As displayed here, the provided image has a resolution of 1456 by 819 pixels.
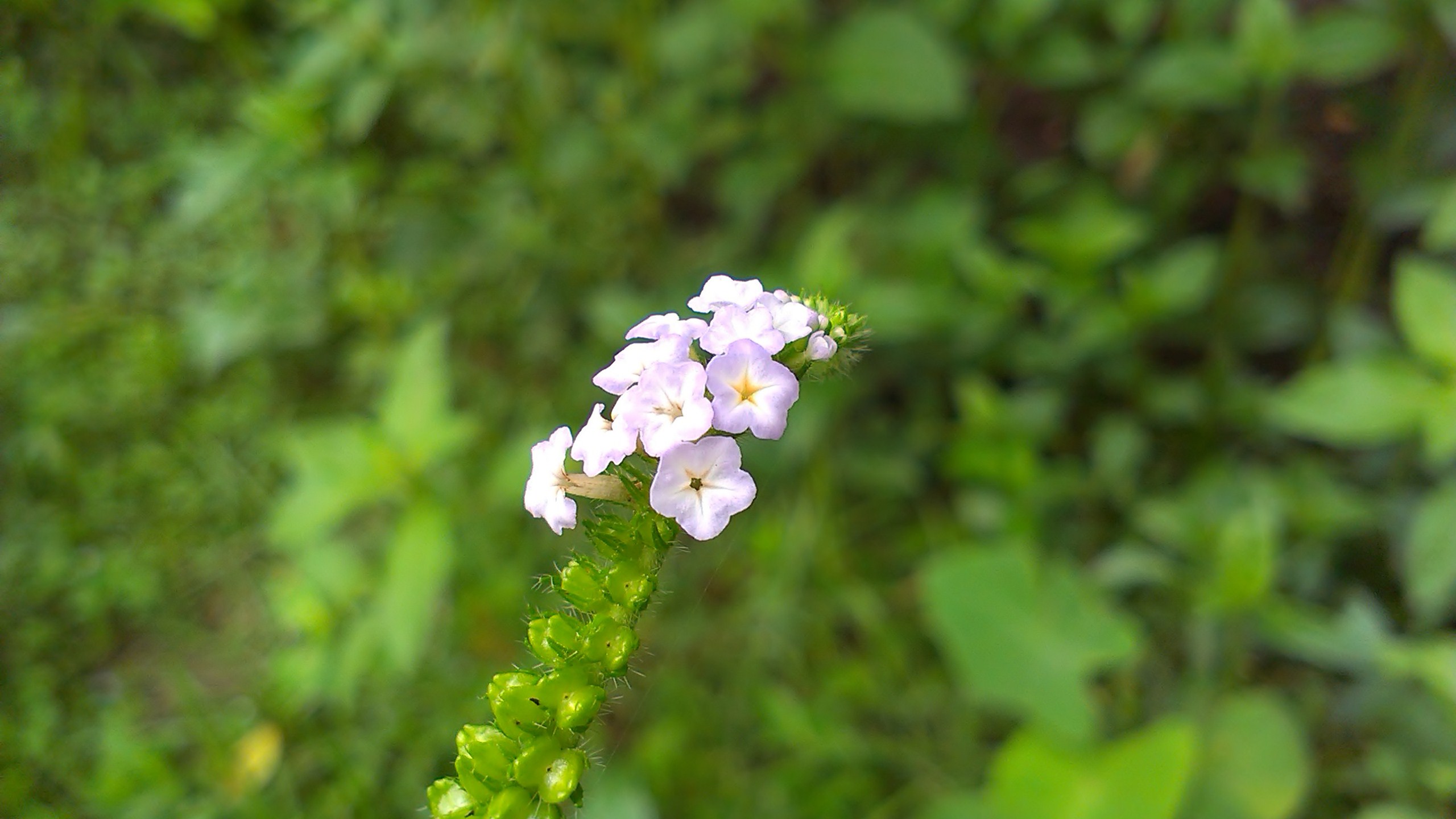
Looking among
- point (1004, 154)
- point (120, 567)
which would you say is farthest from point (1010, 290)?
point (120, 567)

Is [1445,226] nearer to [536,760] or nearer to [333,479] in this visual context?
[536,760]

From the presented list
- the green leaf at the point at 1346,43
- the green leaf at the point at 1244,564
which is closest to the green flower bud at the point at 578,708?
the green leaf at the point at 1244,564

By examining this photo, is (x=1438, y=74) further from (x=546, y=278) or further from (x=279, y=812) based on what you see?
(x=279, y=812)

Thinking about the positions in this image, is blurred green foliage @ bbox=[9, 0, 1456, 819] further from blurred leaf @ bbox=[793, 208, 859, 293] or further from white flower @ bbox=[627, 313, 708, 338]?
white flower @ bbox=[627, 313, 708, 338]

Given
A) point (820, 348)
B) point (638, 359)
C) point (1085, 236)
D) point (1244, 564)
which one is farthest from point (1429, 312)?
point (638, 359)

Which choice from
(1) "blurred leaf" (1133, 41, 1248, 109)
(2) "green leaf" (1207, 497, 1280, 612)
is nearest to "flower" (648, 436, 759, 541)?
(2) "green leaf" (1207, 497, 1280, 612)

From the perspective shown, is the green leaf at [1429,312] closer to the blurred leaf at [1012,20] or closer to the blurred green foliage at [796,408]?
the blurred green foliage at [796,408]

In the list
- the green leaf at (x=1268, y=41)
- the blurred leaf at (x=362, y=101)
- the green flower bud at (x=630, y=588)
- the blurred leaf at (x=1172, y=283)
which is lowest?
the green flower bud at (x=630, y=588)

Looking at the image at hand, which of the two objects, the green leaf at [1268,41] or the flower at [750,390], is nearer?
the flower at [750,390]
